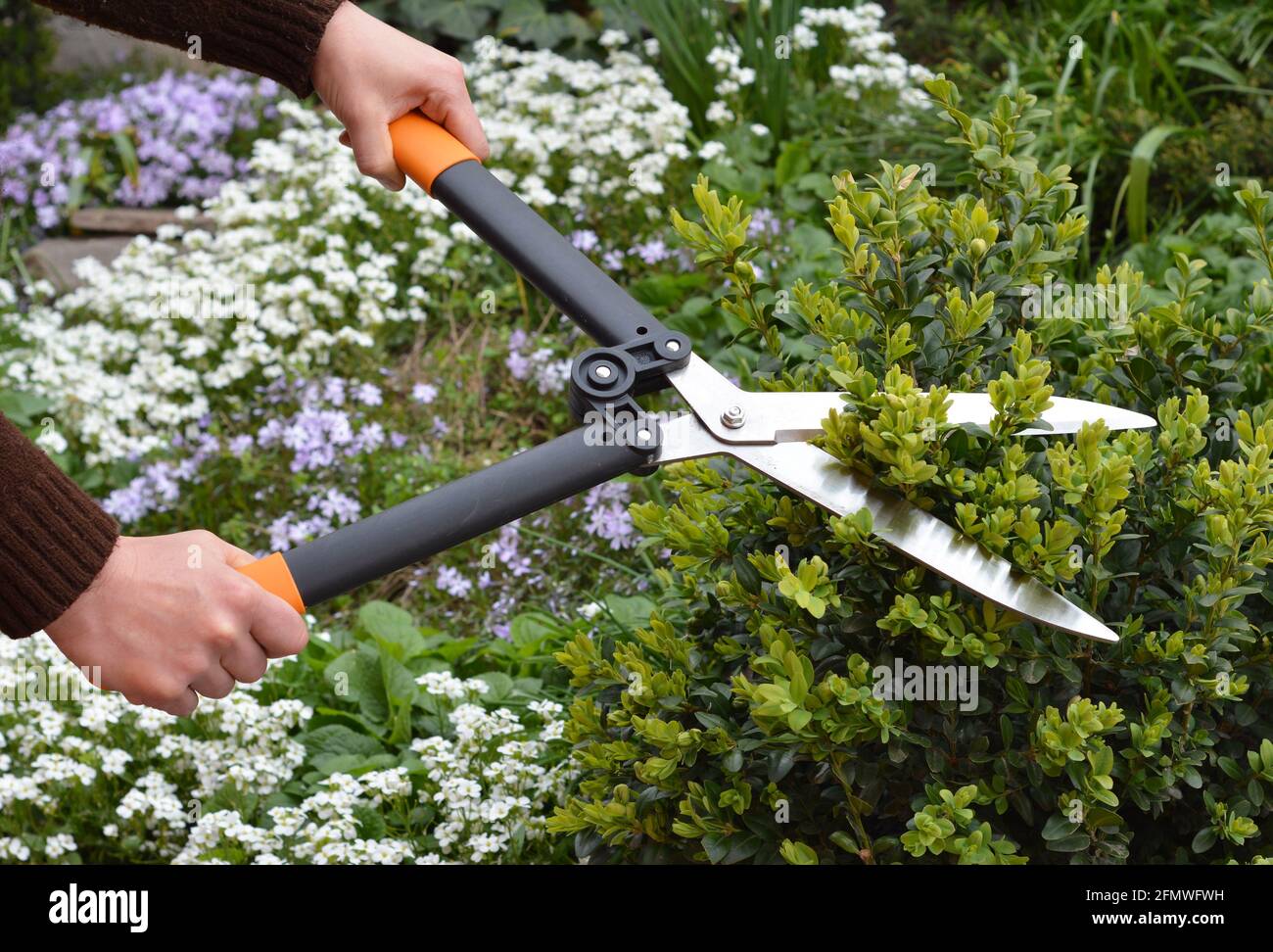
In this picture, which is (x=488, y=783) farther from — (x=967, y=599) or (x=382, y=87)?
(x=382, y=87)

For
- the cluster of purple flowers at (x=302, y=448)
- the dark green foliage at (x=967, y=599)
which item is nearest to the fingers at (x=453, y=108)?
the dark green foliage at (x=967, y=599)

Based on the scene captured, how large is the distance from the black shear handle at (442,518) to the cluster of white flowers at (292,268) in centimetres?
210

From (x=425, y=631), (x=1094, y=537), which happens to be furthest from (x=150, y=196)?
(x=1094, y=537)

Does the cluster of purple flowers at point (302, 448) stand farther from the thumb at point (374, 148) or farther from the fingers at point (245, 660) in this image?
the fingers at point (245, 660)

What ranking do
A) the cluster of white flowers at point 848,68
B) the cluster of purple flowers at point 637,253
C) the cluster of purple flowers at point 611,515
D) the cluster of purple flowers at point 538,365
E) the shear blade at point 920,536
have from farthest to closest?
the cluster of white flowers at point 848,68, the cluster of purple flowers at point 637,253, the cluster of purple flowers at point 538,365, the cluster of purple flowers at point 611,515, the shear blade at point 920,536

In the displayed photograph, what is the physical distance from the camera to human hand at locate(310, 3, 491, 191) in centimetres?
195

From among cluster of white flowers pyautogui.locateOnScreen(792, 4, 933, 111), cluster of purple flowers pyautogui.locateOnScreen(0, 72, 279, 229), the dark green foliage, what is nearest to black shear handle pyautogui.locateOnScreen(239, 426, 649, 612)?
the dark green foliage

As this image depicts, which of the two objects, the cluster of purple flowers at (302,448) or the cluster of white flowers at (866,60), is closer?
the cluster of purple flowers at (302,448)

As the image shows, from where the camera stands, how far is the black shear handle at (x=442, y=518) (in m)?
1.56

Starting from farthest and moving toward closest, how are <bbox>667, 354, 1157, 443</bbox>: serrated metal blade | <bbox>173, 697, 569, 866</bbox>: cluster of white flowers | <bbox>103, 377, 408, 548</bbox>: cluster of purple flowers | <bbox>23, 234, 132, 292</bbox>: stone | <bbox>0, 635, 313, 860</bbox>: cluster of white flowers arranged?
<bbox>23, 234, 132, 292</bbox>: stone, <bbox>103, 377, 408, 548</bbox>: cluster of purple flowers, <bbox>0, 635, 313, 860</bbox>: cluster of white flowers, <bbox>173, 697, 569, 866</bbox>: cluster of white flowers, <bbox>667, 354, 1157, 443</bbox>: serrated metal blade

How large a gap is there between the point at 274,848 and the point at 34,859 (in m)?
0.58

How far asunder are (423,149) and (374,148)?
0.08 metres

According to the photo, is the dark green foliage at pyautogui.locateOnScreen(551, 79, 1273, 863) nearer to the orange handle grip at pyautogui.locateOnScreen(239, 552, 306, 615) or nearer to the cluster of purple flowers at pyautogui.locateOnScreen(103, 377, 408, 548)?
the orange handle grip at pyautogui.locateOnScreen(239, 552, 306, 615)

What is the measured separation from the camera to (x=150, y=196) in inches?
196
